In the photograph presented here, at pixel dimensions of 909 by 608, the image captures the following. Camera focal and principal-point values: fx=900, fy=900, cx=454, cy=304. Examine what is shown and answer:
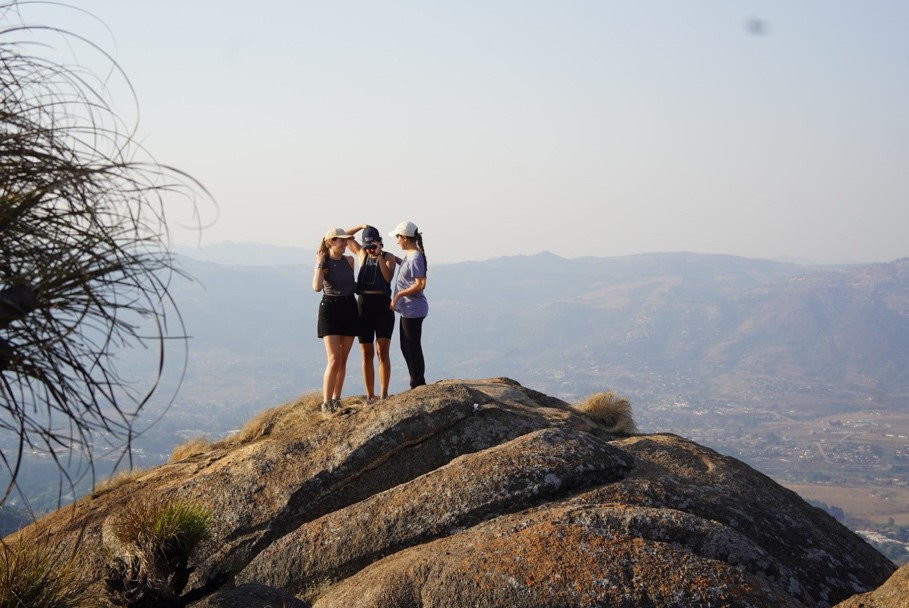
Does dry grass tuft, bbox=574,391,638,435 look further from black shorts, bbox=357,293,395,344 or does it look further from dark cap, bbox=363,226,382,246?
dark cap, bbox=363,226,382,246

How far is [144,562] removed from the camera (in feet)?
31.9

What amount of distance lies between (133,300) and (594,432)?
10.6 m

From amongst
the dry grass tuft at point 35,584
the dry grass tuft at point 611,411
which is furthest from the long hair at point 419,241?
the dry grass tuft at point 35,584

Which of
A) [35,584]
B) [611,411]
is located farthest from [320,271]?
[35,584]

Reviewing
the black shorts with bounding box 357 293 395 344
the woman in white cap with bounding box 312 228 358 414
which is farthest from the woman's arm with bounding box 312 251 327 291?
the black shorts with bounding box 357 293 395 344

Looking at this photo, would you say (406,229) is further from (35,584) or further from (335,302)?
(35,584)

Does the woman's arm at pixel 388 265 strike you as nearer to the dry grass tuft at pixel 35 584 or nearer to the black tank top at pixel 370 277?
the black tank top at pixel 370 277

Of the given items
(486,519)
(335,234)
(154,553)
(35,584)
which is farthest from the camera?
(335,234)

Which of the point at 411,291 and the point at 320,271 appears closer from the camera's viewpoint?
the point at 320,271

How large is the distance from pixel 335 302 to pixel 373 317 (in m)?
0.83

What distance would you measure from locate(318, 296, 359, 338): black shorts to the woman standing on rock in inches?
14.8

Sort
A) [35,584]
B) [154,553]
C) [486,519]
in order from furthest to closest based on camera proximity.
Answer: [486,519] < [154,553] < [35,584]

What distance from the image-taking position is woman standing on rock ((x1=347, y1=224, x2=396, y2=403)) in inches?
624

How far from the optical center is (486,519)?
35.3ft
